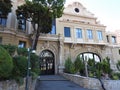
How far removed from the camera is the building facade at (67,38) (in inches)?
788

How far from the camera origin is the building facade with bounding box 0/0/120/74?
20025 mm

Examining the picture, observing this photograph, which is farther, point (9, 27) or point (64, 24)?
point (64, 24)

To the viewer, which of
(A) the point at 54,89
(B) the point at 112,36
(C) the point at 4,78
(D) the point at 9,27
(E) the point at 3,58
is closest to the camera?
(E) the point at 3,58

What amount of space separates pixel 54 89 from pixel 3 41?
32.5 ft

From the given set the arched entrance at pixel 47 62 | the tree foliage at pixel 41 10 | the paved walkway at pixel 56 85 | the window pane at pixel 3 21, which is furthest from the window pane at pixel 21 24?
the paved walkway at pixel 56 85

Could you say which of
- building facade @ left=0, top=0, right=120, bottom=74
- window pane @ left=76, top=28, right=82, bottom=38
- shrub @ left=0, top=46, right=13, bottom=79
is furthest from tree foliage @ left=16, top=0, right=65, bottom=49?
shrub @ left=0, top=46, right=13, bottom=79

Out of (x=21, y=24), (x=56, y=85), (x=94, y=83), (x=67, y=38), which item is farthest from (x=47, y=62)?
(x=94, y=83)

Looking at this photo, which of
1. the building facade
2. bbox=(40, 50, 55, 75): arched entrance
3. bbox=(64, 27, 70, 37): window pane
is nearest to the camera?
the building facade

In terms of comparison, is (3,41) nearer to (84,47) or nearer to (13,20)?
(13,20)

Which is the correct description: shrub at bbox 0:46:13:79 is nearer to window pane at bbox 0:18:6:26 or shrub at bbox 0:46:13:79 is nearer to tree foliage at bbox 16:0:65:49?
tree foliage at bbox 16:0:65:49

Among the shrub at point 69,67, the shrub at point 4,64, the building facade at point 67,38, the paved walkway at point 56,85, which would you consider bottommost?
the paved walkway at point 56,85

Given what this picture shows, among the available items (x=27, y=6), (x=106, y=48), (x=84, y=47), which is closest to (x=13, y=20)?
(x=27, y=6)

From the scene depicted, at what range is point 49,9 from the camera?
684 inches

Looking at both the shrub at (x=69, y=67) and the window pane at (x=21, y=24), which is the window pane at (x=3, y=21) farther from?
the shrub at (x=69, y=67)
